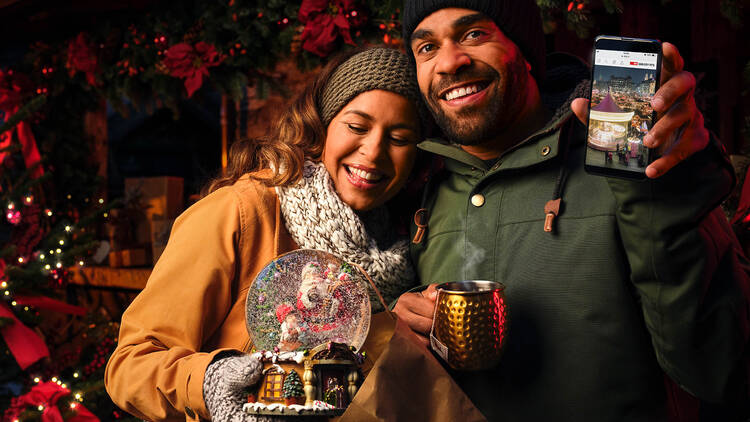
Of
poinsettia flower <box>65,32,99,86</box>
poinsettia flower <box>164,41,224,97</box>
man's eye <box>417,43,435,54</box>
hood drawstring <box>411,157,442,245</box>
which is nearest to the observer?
man's eye <box>417,43,435,54</box>

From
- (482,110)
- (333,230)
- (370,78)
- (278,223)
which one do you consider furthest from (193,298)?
(482,110)

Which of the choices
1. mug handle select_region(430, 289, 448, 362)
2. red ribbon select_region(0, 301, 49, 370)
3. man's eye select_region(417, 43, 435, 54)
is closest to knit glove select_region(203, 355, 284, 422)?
mug handle select_region(430, 289, 448, 362)

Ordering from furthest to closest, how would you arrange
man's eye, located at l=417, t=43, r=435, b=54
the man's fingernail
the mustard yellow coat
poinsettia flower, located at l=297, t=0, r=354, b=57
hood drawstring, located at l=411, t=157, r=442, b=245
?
1. poinsettia flower, located at l=297, t=0, r=354, b=57
2. hood drawstring, located at l=411, t=157, r=442, b=245
3. man's eye, located at l=417, t=43, r=435, b=54
4. the mustard yellow coat
5. the man's fingernail

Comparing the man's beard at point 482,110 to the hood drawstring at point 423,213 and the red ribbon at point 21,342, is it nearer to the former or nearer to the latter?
the hood drawstring at point 423,213

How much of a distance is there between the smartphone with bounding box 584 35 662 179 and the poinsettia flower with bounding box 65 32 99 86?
326 cm

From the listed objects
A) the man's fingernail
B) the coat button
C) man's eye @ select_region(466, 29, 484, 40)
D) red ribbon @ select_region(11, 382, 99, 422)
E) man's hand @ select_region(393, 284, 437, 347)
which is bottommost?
red ribbon @ select_region(11, 382, 99, 422)

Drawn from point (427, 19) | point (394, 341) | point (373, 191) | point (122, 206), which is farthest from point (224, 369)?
point (122, 206)

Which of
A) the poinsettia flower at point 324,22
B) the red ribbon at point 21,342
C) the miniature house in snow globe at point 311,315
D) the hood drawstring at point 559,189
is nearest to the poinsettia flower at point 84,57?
the red ribbon at point 21,342

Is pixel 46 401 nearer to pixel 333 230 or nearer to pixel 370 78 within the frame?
pixel 333 230

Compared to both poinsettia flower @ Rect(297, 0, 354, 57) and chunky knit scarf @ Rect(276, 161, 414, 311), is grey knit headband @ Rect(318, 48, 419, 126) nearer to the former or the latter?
chunky knit scarf @ Rect(276, 161, 414, 311)

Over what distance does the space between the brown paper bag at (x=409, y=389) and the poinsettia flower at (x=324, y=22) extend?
1724 millimetres

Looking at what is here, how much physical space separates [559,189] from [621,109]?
415 millimetres

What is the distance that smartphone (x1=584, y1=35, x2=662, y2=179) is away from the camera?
1.20 metres

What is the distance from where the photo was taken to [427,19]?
5.83 ft
